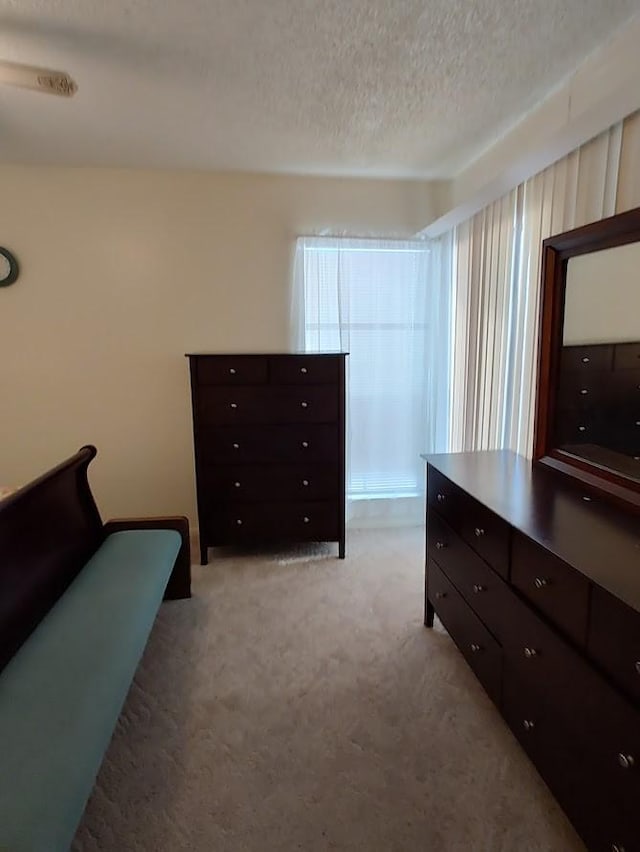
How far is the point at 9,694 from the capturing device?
51.9 inches

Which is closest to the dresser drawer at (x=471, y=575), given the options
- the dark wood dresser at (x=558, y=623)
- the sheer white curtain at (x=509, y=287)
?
the dark wood dresser at (x=558, y=623)

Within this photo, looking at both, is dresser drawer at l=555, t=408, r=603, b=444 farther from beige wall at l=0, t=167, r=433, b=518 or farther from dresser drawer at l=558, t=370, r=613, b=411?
beige wall at l=0, t=167, r=433, b=518

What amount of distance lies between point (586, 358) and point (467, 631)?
1.20 meters

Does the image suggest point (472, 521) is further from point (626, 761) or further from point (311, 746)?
point (311, 746)

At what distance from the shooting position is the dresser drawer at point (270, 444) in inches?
113

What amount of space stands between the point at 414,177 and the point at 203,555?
2912 mm

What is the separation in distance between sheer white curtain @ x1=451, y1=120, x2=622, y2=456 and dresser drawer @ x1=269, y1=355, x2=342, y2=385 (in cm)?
91

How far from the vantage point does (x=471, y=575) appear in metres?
1.82

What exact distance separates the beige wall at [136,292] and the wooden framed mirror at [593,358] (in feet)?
5.51

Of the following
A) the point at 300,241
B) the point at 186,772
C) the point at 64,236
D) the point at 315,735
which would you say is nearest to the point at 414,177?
the point at 300,241

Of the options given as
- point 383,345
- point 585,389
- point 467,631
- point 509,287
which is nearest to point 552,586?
point 467,631

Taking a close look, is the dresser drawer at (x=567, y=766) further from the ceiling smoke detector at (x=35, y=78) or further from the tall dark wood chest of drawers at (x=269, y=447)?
the ceiling smoke detector at (x=35, y=78)

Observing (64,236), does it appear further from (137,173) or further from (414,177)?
(414,177)

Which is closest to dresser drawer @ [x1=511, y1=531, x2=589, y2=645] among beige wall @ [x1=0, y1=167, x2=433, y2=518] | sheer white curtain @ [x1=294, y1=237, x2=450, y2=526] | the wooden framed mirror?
the wooden framed mirror
